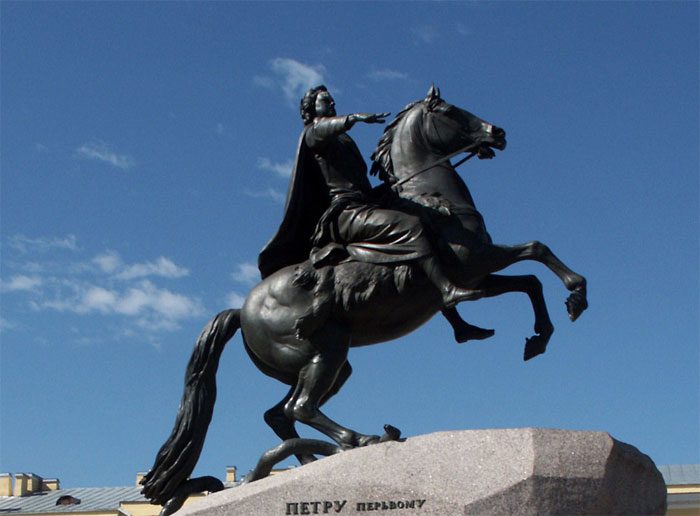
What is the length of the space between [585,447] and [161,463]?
316cm

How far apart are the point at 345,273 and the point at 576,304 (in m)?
1.58

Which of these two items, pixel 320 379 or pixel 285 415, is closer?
pixel 320 379

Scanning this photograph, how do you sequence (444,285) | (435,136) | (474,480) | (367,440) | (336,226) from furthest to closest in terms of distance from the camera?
1. (435,136)
2. (336,226)
3. (444,285)
4. (367,440)
5. (474,480)

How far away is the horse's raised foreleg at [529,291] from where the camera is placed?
350 inches

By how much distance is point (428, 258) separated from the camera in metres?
8.48

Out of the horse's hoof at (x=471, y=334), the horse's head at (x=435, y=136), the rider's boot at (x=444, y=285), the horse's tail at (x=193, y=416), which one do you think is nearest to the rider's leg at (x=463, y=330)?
the horse's hoof at (x=471, y=334)

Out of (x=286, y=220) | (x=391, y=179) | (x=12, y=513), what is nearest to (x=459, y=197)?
(x=391, y=179)

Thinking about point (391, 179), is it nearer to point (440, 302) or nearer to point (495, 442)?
point (440, 302)

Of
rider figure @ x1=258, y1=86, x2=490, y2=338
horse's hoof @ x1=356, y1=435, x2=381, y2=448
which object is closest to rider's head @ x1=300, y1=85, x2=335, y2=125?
rider figure @ x1=258, y1=86, x2=490, y2=338

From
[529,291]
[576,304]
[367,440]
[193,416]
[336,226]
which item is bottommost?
[367,440]

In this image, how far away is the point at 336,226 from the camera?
9.00 metres

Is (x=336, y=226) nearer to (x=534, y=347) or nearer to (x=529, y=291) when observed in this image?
(x=529, y=291)

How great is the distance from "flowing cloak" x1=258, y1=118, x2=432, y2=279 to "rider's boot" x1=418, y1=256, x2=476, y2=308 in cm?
7

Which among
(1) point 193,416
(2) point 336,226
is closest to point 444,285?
(2) point 336,226
